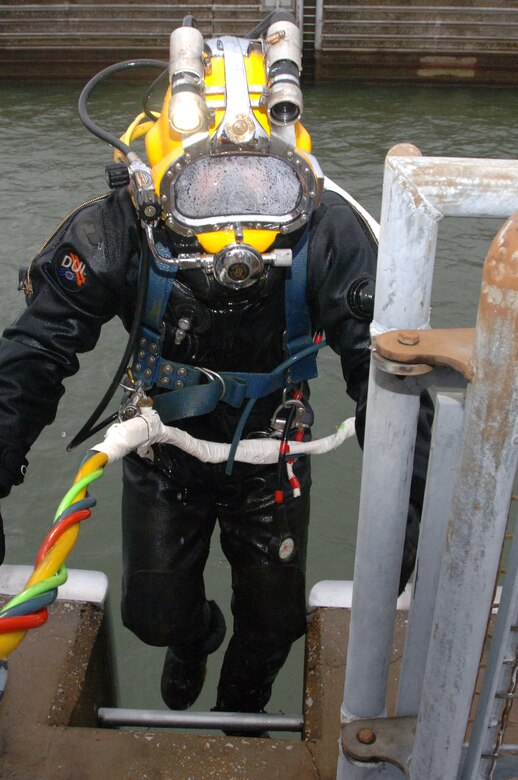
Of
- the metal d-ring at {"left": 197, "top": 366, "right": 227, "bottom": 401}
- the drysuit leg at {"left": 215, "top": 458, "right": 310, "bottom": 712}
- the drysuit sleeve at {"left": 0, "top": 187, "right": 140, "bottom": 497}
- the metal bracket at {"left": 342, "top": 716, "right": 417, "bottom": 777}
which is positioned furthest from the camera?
the drysuit leg at {"left": 215, "top": 458, "right": 310, "bottom": 712}

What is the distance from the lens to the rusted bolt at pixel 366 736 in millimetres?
1154

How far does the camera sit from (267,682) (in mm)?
2717

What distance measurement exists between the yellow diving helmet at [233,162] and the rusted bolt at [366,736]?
1090mm

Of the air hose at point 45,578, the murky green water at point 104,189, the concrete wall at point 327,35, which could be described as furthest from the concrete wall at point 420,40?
the air hose at point 45,578

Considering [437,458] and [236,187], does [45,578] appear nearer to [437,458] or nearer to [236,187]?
[437,458]

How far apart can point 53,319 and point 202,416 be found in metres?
0.54

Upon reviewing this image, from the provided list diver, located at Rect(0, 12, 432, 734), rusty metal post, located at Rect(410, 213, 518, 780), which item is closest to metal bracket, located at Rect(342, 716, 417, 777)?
rusty metal post, located at Rect(410, 213, 518, 780)

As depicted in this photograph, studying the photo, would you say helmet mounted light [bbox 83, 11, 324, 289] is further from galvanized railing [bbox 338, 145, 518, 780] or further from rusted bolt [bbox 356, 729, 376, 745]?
rusted bolt [bbox 356, 729, 376, 745]

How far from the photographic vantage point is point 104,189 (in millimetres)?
7672

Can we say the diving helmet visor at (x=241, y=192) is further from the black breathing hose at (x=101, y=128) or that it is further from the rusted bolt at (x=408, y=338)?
the rusted bolt at (x=408, y=338)

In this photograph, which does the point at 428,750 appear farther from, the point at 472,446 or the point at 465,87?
the point at 465,87

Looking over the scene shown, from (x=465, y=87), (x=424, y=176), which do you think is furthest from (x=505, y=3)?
(x=424, y=176)

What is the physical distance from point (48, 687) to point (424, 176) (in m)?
1.75

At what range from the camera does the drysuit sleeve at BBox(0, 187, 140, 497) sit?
6.72 ft
